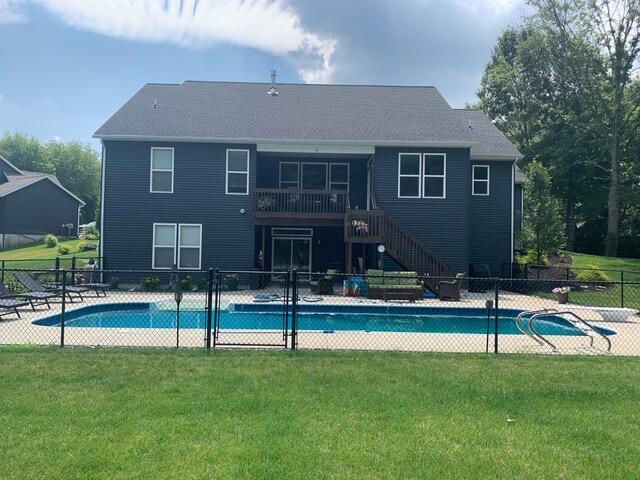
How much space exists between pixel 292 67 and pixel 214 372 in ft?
78.4

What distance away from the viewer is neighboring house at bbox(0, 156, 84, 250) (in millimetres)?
38938

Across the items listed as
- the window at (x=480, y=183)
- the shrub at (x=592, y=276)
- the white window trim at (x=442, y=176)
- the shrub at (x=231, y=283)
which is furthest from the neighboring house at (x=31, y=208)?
the shrub at (x=592, y=276)

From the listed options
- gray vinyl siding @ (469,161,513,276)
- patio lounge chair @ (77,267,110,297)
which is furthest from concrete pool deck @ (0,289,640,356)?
gray vinyl siding @ (469,161,513,276)

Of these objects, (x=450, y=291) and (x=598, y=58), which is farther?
(x=598, y=58)

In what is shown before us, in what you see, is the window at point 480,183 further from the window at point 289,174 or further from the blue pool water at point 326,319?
the blue pool water at point 326,319

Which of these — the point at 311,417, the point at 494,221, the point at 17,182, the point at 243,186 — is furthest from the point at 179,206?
the point at 17,182

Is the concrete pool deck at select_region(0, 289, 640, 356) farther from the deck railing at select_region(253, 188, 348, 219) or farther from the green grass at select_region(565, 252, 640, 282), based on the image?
the green grass at select_region(565, 252, 640, 282)

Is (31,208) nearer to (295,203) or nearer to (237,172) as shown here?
(237,172)

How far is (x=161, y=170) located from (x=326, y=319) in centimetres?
1020

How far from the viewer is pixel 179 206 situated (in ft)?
65.2

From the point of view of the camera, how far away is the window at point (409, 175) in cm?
1989

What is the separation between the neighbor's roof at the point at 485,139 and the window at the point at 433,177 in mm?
1548

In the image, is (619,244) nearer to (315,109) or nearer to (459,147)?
(459,147)

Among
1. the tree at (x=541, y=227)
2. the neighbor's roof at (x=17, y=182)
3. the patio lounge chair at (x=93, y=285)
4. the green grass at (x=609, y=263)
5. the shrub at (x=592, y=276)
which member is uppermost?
the neighbor's roof at (x=17, y=182)
